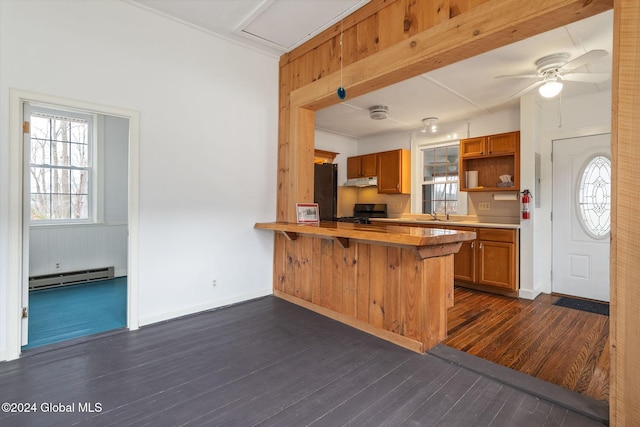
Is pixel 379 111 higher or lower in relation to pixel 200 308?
higher

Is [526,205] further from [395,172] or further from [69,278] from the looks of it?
[69,278]

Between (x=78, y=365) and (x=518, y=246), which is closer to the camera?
(x=78, y=365)

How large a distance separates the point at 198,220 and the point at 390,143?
172 inches

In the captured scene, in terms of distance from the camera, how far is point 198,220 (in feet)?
10.7

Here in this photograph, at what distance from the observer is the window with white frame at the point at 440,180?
5496 mm

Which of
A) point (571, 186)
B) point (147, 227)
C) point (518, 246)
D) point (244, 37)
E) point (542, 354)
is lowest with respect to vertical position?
point (542, 354)

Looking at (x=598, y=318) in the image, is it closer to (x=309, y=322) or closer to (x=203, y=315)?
(x=309, y=322)

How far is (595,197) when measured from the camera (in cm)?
404

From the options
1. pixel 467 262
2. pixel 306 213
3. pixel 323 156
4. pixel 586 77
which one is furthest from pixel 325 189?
pixel 586 77

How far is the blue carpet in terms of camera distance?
275cm

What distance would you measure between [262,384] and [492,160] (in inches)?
184

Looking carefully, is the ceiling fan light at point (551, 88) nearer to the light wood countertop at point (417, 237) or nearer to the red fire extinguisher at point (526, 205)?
the red fire extinguisher at point (526, 205)

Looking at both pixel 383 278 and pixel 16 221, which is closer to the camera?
pixel 16 221

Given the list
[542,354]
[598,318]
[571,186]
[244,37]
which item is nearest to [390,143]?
[571,186]
